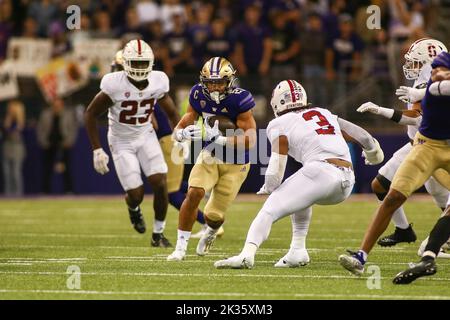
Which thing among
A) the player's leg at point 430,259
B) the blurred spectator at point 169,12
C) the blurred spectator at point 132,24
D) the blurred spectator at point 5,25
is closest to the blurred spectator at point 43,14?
the blurred spectator at point 5,25

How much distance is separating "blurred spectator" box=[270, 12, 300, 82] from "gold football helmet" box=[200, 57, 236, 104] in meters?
7.57

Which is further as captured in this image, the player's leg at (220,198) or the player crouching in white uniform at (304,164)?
the player's leg at (220,198)

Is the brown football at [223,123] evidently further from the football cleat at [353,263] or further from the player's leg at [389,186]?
the football cleat at [353,263]

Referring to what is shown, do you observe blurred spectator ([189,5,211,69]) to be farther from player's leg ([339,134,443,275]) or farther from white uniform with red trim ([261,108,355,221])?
player's leg ([339,134,443,275])

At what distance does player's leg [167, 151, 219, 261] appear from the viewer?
7.59 metres

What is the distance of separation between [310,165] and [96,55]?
29.3 feet

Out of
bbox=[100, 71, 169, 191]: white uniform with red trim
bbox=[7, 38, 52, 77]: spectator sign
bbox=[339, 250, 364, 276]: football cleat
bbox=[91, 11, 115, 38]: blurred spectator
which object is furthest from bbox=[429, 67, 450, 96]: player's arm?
bbox=[7, 38, 52, 77]: spectator sign

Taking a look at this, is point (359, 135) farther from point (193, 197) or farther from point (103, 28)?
point (103, 28)

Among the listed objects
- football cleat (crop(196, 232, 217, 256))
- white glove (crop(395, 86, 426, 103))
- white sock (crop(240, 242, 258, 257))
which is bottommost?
football cleat (crop(196, 232, 217, 256))

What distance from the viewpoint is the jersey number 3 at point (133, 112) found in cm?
872

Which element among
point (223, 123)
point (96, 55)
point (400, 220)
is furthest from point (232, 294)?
point (96, 55)

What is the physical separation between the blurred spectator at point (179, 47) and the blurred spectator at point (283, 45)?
4.15 ft

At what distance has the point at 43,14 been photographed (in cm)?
1622

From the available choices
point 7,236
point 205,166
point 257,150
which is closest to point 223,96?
point 205,166
